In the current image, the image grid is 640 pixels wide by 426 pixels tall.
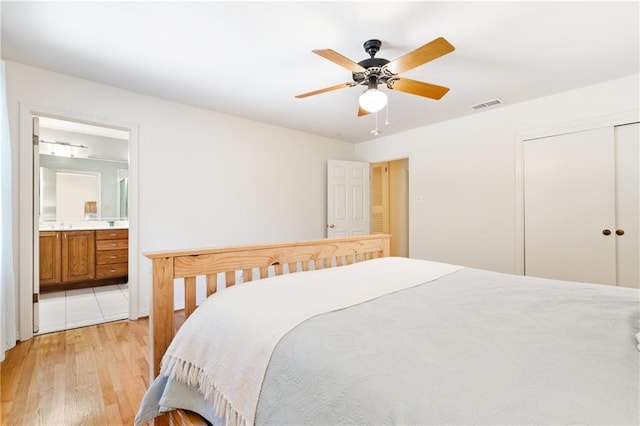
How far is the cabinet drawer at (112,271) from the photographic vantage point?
4.36 metres

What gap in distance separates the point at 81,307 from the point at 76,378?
6.38 ft

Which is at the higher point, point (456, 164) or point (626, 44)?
point (626, 44)

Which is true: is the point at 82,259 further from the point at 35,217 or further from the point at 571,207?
the point at 571,207

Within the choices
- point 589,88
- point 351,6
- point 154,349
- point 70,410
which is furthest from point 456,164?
point 70,410

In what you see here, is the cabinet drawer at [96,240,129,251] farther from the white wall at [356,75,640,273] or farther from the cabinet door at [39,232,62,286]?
the white wall at [356,75,640,273]

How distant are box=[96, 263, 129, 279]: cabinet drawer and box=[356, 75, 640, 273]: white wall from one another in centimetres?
453

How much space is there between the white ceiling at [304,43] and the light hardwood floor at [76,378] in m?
2.34

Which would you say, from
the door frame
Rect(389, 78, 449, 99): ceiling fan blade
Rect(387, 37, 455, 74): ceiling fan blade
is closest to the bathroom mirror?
the door frame

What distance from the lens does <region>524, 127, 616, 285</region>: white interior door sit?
2746 millimetres

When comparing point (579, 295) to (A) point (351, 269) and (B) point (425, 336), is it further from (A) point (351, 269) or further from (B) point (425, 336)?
(A) point (351, 269)

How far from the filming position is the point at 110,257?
176 inches

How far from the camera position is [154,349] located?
134cm

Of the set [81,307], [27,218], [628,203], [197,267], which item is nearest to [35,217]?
[27,218]

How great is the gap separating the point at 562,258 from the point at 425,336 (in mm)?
3054
